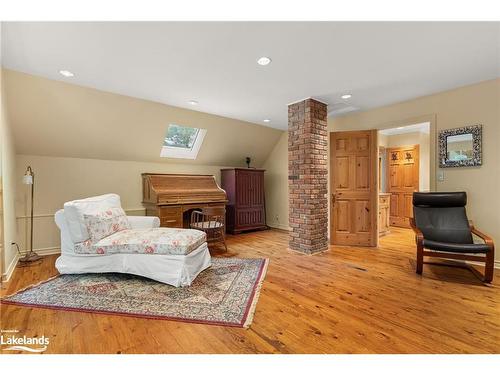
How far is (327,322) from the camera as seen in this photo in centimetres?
185

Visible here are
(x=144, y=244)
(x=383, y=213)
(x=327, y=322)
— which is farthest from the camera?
(x=383, y=213)

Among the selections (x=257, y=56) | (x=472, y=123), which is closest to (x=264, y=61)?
(x=257, y=56)

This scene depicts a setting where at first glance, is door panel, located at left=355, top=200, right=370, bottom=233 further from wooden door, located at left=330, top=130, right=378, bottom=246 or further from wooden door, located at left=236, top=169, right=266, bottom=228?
wooden door, located at left=236, top=169, right=266, bottom=228

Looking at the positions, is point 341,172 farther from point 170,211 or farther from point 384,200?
point 170,211

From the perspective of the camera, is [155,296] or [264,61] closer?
[155,296]

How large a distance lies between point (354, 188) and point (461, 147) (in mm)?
1487

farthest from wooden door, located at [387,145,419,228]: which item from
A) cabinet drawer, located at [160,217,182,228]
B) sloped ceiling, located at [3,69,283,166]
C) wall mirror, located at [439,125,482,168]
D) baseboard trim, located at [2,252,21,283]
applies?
baseboard trim, located at [2,252,21,283]

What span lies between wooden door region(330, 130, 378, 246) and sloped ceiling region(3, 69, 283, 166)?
195 centimetres

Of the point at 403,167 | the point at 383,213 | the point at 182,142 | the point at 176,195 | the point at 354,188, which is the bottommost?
the point at 383,213

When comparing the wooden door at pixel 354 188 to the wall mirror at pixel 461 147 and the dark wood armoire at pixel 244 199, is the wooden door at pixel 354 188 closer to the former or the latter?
the wall mirror at pixel 461 147

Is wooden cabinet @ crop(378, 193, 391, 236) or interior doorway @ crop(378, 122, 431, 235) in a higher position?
interior doorway @ crop(378, 122, 431, 235)

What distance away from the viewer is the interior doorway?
563cm
